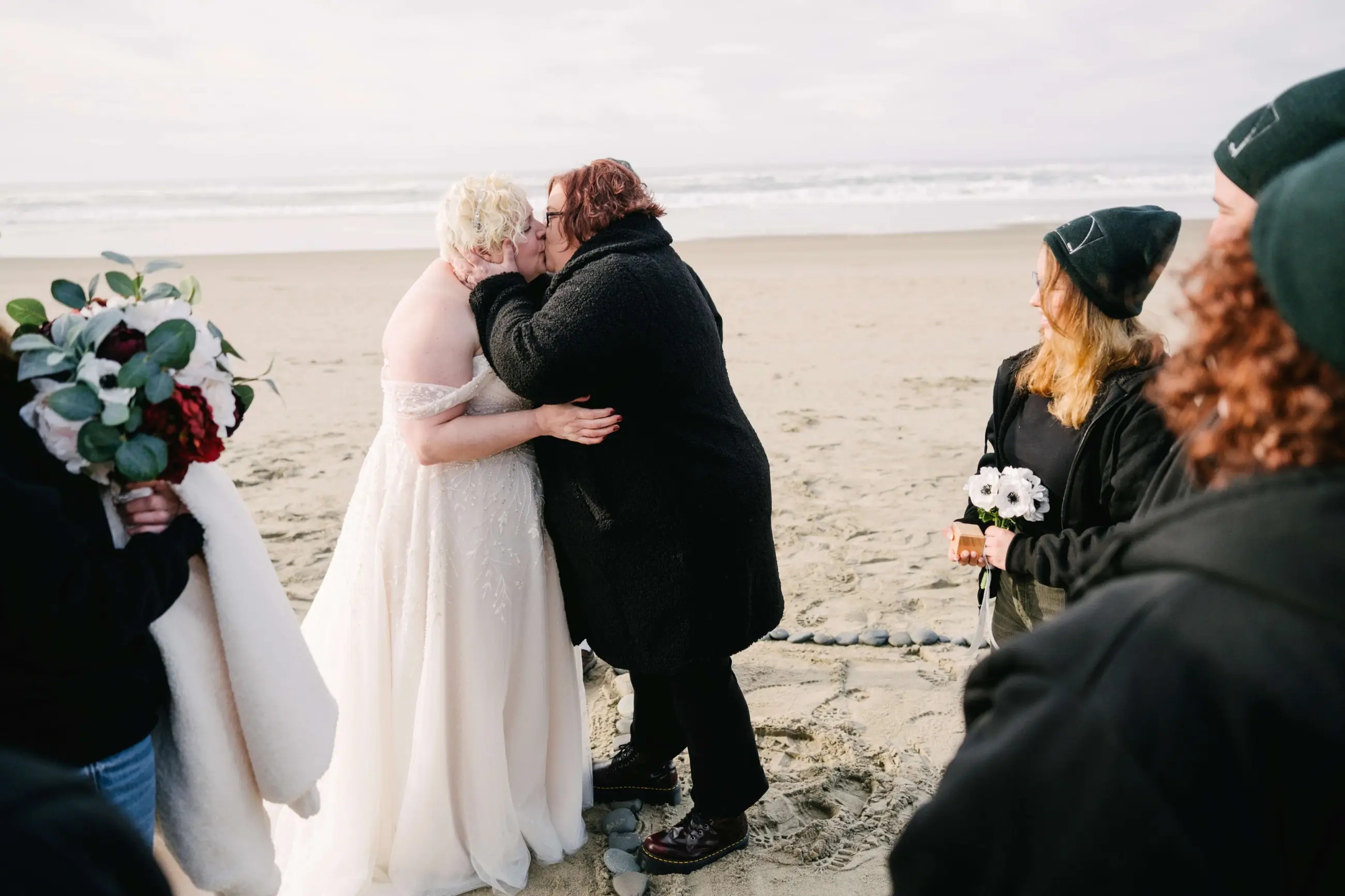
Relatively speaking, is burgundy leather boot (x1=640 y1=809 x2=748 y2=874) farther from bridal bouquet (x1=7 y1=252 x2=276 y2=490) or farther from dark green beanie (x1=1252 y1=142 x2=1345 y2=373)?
dark green beanie (x1=1252 y1=142 x2=1345 y2=373)

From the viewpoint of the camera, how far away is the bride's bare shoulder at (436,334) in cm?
290

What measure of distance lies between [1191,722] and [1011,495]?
1.89 m

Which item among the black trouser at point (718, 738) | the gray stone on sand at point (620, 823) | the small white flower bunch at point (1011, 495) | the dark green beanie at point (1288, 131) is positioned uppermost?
the dark green beanie at point (1288, 131)

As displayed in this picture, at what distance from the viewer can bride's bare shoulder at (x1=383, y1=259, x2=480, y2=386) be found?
2898 millimetres

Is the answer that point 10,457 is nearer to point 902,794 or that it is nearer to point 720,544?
point 720,544

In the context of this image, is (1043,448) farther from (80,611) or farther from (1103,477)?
(80,611)

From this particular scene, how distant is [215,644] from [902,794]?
7.80 feet

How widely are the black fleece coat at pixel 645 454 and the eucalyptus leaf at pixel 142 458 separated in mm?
993

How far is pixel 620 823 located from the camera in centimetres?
337

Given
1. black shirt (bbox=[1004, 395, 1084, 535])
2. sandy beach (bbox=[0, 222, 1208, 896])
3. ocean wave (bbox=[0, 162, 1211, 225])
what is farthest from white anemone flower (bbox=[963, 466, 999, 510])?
ocean wave (bbox=[0, 162, 1211, 225])

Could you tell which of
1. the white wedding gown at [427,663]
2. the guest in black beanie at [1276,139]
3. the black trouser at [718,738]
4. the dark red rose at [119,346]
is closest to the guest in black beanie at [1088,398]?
the guest in black beanie at [1276,139]

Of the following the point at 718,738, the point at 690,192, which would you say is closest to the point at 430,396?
the point at 718,738

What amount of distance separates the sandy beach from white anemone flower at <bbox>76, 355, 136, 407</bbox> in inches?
71.5

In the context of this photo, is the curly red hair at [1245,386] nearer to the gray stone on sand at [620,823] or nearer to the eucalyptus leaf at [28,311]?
the eucalyptus leaf at [28,311]
